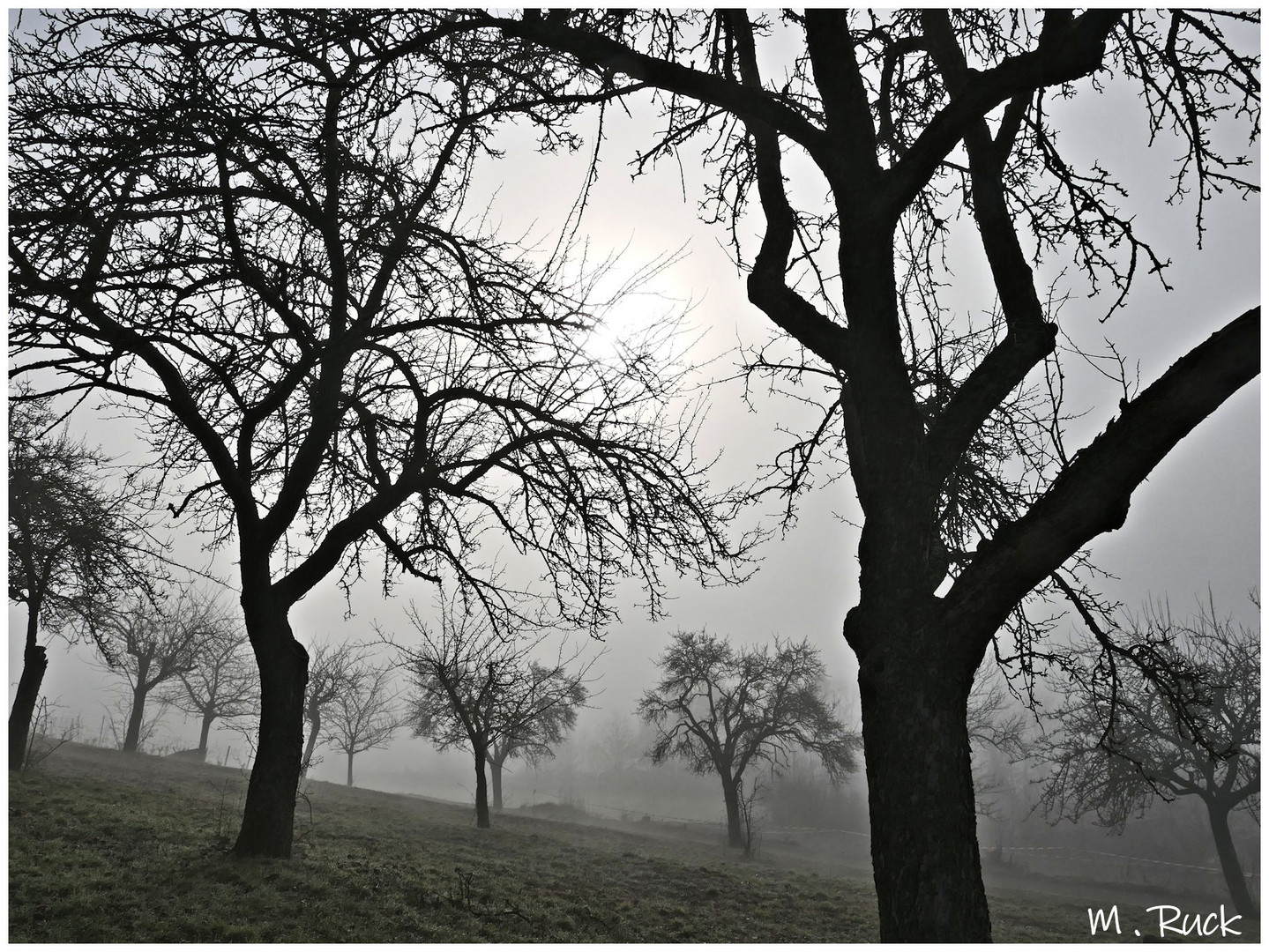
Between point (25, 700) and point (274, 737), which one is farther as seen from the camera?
point (25, 700)

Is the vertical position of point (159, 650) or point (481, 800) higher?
point (159, 650)

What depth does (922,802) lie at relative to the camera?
283 cm

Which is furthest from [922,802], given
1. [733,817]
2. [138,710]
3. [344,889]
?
[138,710]

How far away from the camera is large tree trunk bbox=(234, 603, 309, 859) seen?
23.4 ft

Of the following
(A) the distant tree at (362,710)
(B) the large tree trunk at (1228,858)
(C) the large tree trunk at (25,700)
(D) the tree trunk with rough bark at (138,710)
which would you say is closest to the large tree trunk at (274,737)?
(C) the large tree trunk at (25,700)

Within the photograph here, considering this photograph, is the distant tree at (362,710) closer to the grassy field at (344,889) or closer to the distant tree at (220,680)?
the distant tree at (220,680)

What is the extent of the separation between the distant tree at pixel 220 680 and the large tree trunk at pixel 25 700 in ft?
73.5

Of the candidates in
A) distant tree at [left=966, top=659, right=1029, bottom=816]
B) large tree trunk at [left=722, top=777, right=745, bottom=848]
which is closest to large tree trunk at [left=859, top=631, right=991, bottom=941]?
distant tree at [left=966, top=659, right=1029, bottom=816]

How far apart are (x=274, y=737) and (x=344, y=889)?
5.71 ft

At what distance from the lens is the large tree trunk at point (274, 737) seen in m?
7.12

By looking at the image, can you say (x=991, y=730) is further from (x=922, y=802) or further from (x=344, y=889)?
(x=922, y=802)

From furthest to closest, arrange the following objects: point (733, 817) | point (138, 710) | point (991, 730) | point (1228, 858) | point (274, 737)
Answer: point (991, 730) < point (138, 710) < point (733, 817) < point (1228, 858) < point (274, 737)

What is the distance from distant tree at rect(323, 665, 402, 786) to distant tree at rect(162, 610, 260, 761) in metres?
5.42
